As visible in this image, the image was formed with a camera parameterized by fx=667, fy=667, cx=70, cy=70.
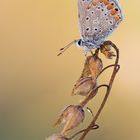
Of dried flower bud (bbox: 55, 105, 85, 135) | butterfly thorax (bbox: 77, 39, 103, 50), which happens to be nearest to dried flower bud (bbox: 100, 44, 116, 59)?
butterfly thorax (bbox: 77, 39, 103, 50)

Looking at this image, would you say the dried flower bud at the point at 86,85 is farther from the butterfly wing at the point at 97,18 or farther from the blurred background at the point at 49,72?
the blurred background at the point at 49,72

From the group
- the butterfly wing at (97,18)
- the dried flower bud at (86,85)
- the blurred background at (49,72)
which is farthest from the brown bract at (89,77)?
the blurred background at (49,72)

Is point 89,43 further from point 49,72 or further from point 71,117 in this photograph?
point 49,72

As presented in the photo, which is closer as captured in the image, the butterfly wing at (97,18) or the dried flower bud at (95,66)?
the dried flower bud at (95,66)

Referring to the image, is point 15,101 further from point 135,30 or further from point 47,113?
point 135,30

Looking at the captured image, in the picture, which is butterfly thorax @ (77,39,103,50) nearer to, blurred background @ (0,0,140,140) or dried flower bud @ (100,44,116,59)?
dried flower bud @ (100,44,116,59)

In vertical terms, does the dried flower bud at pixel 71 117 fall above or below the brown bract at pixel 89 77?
below

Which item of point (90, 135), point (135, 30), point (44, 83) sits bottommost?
point (90, 135)

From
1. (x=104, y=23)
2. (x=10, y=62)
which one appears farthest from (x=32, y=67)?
(x=104, y=23)
